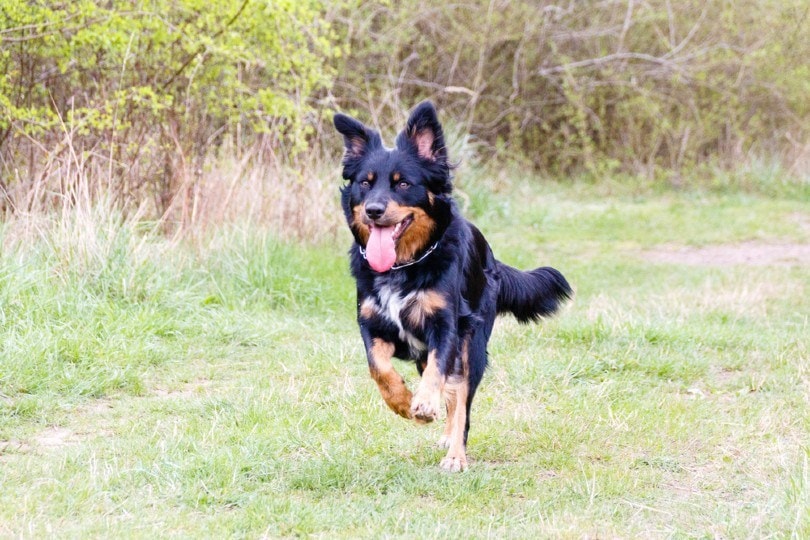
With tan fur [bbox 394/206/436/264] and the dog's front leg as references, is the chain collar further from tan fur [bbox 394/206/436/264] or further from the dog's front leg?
the dog's front leg

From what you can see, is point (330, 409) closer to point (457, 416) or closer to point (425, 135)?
point (457, 416)

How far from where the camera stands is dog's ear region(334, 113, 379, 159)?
199 inches

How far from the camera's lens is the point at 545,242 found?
42.2ft

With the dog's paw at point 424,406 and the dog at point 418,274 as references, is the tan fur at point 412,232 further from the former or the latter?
the dog's paw at point 424,406

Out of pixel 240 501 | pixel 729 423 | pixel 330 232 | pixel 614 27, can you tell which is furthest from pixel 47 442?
pixel 614 27

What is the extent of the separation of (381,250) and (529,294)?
3.69ft

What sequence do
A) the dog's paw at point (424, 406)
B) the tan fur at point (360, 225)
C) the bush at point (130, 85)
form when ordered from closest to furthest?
the dog's paw at point (424, 406)
the tan fur at point (360, 225)
the bush at point (130, 85)

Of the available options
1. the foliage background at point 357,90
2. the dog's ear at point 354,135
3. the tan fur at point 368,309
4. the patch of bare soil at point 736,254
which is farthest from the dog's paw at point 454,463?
the patch of bare soil at point 736,254

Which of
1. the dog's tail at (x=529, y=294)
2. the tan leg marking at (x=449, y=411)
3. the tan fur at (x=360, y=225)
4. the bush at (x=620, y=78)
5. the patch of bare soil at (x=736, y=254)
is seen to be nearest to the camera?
the tan leg marking at (x=449, y=411)

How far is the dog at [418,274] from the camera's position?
4.59 m

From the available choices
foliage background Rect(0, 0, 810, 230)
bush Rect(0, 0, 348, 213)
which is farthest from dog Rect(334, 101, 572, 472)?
bush Rect(0, 0, 348, 213)

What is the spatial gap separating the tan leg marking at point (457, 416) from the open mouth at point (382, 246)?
22.6 inches

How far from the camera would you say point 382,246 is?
4664 millimetres

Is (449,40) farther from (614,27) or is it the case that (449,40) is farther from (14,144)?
(14,144)
